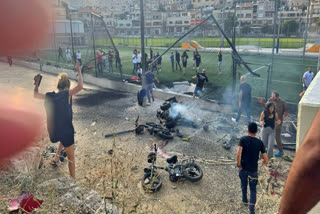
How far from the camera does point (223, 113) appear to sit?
9.85 metres

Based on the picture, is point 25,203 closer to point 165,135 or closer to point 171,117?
point 165,135

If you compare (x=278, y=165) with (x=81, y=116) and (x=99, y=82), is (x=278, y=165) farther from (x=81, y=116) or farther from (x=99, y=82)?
(x=99, y=82)

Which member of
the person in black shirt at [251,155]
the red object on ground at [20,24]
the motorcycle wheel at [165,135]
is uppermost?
the red object on ground at [20,24]

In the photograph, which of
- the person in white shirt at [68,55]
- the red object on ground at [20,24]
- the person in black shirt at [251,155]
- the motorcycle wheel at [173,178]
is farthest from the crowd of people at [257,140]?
the person in white shirt at [68,55]

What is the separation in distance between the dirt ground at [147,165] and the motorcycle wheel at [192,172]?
146mm

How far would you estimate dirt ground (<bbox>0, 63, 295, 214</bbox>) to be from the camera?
366cm

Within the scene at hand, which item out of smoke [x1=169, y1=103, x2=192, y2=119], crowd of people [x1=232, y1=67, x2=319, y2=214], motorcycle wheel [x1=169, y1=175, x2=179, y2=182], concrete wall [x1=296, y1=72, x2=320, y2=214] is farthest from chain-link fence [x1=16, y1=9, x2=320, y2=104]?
concrete wall [x1=296, y1=72, x2=320, y2=214]

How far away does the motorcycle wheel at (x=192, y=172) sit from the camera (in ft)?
18.2

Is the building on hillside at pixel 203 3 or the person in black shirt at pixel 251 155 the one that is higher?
the building on hillside at pixel 203 3

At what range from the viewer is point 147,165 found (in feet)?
20.7

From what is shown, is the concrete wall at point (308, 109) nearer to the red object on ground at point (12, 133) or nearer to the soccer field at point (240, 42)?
the red object on ground at point (12, 133)

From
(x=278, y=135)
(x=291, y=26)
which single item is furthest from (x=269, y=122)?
(x=291, y=26)

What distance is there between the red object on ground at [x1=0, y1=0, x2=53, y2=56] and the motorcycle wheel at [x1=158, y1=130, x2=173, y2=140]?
6929mm

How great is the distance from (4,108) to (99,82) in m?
14.7
